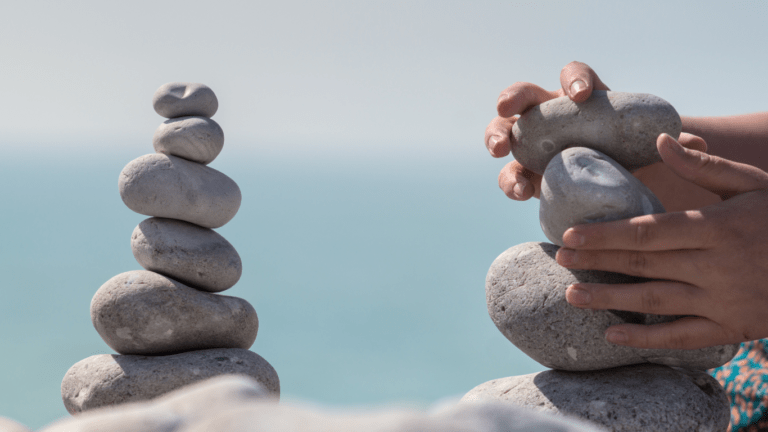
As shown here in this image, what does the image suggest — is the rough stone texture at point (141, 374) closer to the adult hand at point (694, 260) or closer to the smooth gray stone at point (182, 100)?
the smooth gray stone at point (182, 100)

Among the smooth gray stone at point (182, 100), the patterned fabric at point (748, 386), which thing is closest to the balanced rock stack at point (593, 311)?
the patterned fabric at point (748, 386)

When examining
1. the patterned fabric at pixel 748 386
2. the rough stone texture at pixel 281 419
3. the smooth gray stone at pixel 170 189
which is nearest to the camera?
the rough stone texture at pixel 281 419

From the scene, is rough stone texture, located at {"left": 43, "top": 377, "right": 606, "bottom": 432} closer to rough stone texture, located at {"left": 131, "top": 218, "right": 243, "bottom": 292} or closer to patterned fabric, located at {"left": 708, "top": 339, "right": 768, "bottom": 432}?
patterned fabric, located at {"left": 708, "top": 339, "right": 768, "bottom": 432}

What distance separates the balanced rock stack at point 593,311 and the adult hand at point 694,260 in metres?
0.10

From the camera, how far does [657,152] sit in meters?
1.94

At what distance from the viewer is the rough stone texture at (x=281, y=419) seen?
1.94 ft

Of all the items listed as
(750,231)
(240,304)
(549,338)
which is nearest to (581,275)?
(549,338)

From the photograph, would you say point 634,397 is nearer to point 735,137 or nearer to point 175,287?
point 735,137

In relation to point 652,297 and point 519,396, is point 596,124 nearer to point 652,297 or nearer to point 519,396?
point 652,297

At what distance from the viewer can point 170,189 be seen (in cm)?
304

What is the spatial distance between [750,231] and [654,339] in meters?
0.45

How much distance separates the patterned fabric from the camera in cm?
209

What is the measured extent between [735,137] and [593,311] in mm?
1548

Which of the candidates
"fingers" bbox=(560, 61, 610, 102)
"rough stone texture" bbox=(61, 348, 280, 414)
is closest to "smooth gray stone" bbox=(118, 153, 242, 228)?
"rough stone texture" bbox=(61, 348, 280, 414)
